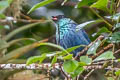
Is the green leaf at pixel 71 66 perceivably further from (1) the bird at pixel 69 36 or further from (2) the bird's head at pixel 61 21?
(2) the bird's head at pixel 61 21

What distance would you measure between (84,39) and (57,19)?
34cm

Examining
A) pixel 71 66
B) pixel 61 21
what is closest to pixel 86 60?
pixel 71 66

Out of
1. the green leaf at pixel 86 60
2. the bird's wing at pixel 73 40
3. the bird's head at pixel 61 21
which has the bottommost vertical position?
the bird's wing at pixel 73 40

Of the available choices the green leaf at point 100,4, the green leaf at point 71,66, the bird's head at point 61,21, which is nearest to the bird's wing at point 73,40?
the bird's head at point 61,21

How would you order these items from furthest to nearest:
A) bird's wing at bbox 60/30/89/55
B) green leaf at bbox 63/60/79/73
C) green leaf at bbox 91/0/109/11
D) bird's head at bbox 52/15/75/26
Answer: bird's head at bbox 52/15/75/26, bird's wing at bbox 60/30/89/55, green leaf at bbox 91/0/109/11, green leaf at bbox 63/60/79/73

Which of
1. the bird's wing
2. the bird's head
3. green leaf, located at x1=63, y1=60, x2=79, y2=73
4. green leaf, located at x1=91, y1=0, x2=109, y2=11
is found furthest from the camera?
the bird's head

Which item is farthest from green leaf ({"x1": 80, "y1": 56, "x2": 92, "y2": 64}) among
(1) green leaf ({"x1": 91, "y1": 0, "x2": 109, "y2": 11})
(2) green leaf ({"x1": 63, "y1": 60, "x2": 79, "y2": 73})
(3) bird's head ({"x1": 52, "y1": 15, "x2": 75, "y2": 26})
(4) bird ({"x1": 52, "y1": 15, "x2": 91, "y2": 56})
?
(3) bird's head ({"x1": 52, "y1": 15, "x2": 75, "y2": 26})

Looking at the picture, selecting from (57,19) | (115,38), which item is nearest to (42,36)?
(57,19)

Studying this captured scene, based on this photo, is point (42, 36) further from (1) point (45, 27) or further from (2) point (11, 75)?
(2) point (11, 75)

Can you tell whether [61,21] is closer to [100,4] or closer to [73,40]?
Answer: [73,40]

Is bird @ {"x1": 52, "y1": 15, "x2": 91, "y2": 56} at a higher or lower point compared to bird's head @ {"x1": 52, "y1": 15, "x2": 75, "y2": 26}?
lower

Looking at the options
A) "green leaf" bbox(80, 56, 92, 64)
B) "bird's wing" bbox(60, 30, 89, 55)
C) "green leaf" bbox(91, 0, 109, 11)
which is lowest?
"bird's wing" bbox(60, 30, 89, 55)

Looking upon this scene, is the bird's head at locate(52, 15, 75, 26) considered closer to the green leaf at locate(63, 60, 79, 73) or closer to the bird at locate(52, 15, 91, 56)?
the bird at locate(52, 15, 91, 56)

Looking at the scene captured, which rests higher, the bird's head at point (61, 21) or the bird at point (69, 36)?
the bird's head at point (61, 21)
